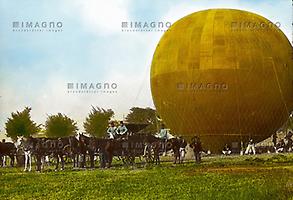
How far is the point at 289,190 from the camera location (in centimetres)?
1405

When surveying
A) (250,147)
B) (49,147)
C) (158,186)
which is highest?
(250,147)

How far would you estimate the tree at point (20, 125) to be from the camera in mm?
48375

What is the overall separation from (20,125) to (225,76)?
22351 mm

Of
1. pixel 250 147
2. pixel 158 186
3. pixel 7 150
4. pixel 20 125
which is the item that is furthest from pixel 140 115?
pixel 158 186

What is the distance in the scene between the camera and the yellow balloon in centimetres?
3288

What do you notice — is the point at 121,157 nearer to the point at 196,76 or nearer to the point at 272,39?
the point at 196,76

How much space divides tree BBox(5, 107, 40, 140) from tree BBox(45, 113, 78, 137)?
391cm

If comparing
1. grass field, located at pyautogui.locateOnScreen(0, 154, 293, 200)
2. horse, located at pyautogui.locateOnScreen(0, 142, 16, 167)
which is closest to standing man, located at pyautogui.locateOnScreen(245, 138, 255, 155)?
horse, located at pyautogui.locateOnScreen(0, 142, 16, 167)

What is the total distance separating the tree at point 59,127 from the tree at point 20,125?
3.91 m

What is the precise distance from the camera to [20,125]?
163 ft

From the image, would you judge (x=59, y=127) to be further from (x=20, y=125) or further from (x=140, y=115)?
(x=140, y=115)

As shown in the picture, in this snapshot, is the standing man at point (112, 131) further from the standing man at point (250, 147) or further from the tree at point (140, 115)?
the tree at point (140, 115)

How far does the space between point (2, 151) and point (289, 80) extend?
52.9 feet

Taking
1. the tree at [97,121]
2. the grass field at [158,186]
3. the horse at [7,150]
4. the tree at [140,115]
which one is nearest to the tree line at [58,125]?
the tree at [97,121]
